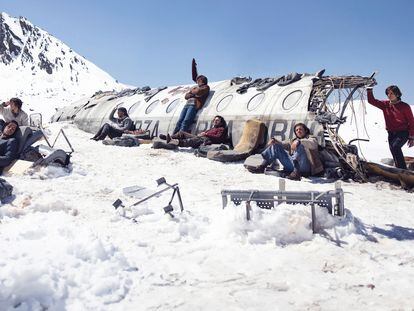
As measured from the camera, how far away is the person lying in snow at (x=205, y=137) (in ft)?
39.0

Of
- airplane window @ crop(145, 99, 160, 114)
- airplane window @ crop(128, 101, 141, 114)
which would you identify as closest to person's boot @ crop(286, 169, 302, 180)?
airplane window @ crop(145, 99, 160, 114)

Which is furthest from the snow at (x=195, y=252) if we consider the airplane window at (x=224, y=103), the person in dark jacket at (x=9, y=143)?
the airplane window at (x=224, y=103)

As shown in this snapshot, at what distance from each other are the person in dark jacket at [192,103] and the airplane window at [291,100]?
359cm

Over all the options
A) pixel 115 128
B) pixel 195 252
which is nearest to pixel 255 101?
pixel 115 128

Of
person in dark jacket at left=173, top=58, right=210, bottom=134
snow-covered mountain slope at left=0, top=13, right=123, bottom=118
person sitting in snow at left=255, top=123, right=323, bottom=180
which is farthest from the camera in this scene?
snow-covered mountain slope at left=0, top=13, right=123, bottom=118

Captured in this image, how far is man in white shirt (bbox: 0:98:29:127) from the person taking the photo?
9.22 m

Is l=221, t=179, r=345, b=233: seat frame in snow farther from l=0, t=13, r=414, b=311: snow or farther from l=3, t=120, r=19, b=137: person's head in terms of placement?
l=3, t=120, r=19, b=137: person's head

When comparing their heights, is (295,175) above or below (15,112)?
below

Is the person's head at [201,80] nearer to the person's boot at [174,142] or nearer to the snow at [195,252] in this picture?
the person's boot at [174,142]

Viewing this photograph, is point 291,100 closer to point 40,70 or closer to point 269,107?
point 269,107

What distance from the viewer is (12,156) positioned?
7.85m

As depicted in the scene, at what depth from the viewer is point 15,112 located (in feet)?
30.6

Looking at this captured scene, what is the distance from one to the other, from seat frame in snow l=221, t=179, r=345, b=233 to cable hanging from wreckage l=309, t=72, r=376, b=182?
388 centimetres

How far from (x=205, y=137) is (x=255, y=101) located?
2032 millimetres
